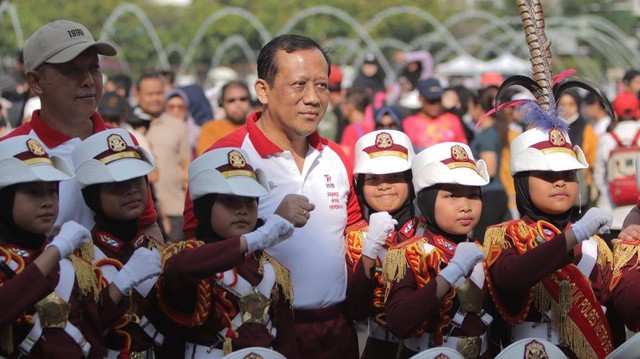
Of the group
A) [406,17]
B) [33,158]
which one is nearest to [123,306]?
[33,158]

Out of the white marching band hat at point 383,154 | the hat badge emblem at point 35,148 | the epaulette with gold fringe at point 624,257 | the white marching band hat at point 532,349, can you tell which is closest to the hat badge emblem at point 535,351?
the white marching band hat at point 532,349

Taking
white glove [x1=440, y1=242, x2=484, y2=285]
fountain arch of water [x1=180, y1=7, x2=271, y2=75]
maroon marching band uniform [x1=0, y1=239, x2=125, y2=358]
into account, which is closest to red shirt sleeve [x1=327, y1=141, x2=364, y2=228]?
white glove [x1=440, y1=242, x2=484, y2=285]

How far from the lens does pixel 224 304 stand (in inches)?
201

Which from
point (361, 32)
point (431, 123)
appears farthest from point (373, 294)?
point (361, 32)

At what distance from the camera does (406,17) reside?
75562 millimetres

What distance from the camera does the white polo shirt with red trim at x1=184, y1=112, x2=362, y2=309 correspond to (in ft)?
18.2

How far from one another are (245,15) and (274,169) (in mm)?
67821

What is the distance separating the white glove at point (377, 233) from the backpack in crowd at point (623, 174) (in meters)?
4.57

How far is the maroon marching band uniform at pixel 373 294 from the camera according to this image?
5.55m

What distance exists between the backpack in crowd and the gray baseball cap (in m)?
5.41

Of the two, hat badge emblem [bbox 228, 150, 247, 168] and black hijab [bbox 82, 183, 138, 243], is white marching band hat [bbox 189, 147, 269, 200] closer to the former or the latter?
hat badge emblem [bbox 228, 150, 247, 168]

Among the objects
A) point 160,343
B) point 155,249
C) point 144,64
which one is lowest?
point 144,64

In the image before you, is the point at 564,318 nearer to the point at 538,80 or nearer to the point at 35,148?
the point at 538,80

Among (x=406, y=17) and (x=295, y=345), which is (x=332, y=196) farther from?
(x=406, y=17)
